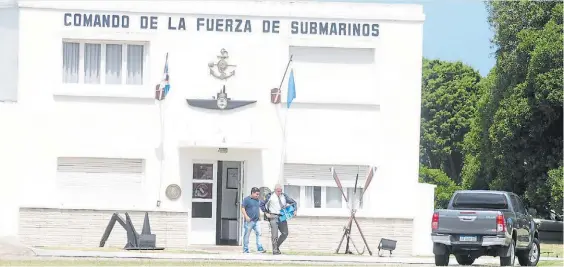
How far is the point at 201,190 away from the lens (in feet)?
117

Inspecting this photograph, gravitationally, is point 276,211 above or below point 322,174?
below

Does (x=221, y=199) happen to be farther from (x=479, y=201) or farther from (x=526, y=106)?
(x=526, y=106)

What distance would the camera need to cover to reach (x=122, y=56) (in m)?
35.3

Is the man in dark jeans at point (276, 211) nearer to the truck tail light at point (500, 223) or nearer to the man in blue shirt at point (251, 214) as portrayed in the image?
the man in blue shirt at point (251, 214)

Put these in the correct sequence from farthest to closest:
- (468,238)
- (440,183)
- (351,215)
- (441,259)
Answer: (440,183), (351,215), (441,259), (468,238)

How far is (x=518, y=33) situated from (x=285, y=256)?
22031 mm

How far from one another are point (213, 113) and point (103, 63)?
3.13m

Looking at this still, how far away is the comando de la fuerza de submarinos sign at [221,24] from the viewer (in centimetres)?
3494

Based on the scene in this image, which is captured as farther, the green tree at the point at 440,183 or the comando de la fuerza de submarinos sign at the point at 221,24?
the green tree at the point at 440,183

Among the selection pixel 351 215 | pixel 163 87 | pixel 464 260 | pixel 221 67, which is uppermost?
pixel 221 67

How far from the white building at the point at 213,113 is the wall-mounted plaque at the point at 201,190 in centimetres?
4

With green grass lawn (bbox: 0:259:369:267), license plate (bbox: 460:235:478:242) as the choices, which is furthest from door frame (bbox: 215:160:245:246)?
license plate (bbox: 460:235:478:242)

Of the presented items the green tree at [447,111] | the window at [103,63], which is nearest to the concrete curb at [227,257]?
the window at [103,63]

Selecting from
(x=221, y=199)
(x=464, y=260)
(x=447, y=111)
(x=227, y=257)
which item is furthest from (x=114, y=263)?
(x=447, y=111)
